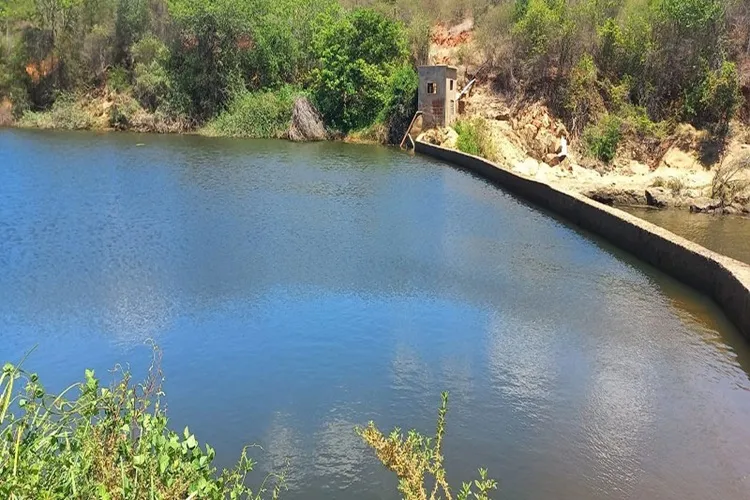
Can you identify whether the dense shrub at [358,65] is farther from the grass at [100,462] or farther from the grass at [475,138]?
the grass at [100,462]

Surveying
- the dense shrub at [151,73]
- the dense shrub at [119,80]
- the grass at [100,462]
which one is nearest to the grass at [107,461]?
the grass at [100,462]

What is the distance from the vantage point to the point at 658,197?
76.5 ft

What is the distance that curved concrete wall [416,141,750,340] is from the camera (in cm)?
1184

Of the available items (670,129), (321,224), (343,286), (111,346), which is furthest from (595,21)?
(111,346)

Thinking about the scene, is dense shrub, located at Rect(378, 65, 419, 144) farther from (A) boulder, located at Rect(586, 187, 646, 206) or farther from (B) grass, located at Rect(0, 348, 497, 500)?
(B) grass, located at Rect(0, 348, 497, 500)

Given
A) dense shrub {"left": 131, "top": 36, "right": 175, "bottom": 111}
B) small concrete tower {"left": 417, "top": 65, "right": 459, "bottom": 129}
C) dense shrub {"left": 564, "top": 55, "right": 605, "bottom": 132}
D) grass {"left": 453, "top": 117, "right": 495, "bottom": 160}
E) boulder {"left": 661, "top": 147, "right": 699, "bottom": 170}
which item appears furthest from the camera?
dense shrub {"left": 131, "top": 36, "right": 175, "bottom": 111}

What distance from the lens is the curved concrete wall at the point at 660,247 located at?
1184 cm

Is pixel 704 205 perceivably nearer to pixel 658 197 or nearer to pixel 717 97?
pixel 658 197

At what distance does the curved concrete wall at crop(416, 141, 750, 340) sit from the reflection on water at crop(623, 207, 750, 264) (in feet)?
9.90

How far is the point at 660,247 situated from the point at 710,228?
23.0 ft

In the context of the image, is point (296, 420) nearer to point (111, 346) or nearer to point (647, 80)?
point (111, 346)

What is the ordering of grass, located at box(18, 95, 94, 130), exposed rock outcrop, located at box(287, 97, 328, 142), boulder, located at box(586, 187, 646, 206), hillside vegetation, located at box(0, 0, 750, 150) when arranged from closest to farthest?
boulder, located at box(586, 187, 646, 206) → hillside vegetation, located at box(0, 0, 750, 150) → exposed rock outcrop, located at box(287, 97, 328, 142) → grass, located at box(18, 95, 94, 130)

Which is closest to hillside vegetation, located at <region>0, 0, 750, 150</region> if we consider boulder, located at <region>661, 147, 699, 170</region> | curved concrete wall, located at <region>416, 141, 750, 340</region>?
boulder, located at <region>661, 147, 699, 170</region>

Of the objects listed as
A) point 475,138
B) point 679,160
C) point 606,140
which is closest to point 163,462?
point 475,138
